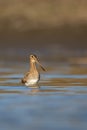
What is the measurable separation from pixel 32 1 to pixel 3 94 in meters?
16.9

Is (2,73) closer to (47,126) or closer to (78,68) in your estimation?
(78,68)

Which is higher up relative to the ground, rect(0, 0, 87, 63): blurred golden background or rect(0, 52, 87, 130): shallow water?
rect(0, 0, 87, 63): blurred golden background

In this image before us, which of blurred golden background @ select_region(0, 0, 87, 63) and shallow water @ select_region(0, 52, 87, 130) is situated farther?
blurred golden background @ select_region(0, 0, 87, 63)

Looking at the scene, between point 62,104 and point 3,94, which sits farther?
point 3,94

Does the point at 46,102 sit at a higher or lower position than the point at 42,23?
lower

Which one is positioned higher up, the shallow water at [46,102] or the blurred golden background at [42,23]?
the blurred golden background at [42,23]

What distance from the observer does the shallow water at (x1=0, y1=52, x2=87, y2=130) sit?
44.6 feet

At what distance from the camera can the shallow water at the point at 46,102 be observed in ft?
44.6

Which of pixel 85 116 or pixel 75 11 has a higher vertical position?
pixel 75 11

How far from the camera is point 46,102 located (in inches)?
636

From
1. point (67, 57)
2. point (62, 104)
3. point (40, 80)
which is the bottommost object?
Result: point (62, 104)

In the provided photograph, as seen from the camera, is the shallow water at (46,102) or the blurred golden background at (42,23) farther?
the blurred golden background at (42,23)

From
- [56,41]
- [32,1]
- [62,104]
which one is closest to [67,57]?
[56,41]

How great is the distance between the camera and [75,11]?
33.5m
